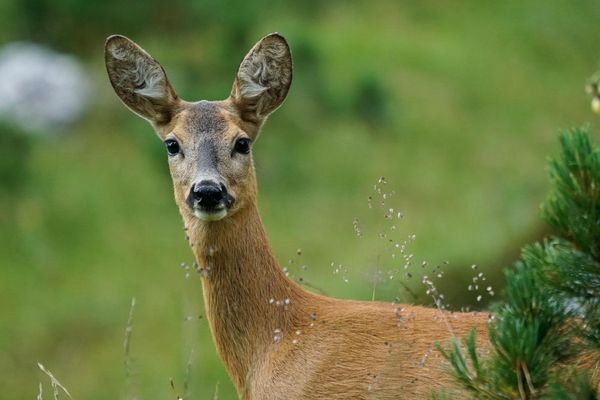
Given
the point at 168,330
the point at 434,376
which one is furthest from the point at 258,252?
the point at 168,330

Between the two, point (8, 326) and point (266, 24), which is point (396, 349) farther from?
point (266, 24)

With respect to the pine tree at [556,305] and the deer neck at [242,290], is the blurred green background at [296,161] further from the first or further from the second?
the pine tree at [556,305]

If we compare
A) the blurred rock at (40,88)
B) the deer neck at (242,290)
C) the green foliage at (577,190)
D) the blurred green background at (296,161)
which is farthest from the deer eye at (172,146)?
the blurred rock at (40,88)

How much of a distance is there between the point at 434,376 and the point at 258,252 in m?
1.00

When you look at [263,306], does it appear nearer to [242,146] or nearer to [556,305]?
[242,146]

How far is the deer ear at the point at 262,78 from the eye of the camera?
231 inches

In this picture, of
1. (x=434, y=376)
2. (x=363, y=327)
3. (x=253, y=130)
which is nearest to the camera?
(x=434, y=376)

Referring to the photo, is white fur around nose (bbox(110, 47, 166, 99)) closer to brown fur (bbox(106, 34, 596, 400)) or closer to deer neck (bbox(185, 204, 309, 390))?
brown fur (bbox(106, 34, 596, 400))

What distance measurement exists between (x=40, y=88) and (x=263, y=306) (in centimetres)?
874

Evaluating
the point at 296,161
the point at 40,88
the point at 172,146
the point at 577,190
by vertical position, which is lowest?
the point at 577,190

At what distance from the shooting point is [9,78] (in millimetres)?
13562

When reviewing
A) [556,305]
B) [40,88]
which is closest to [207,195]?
[556,305]

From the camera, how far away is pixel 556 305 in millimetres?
3664

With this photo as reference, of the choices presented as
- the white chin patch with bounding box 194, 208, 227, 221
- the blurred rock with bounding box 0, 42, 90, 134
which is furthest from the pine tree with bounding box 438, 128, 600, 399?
the blurred rock with bounding box 0, 42, 90, 134
